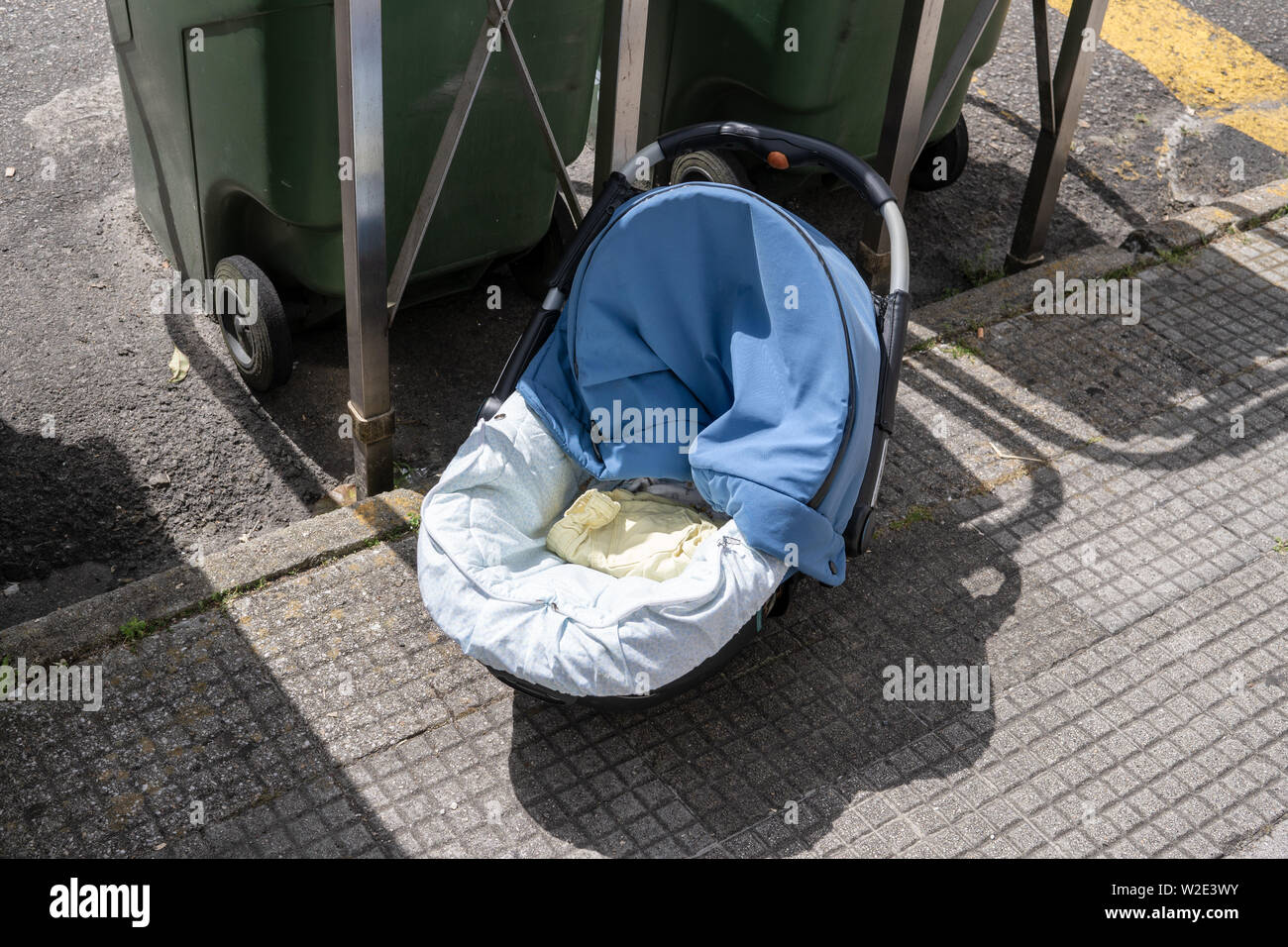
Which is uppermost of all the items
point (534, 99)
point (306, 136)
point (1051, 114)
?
A: point (534, 99)

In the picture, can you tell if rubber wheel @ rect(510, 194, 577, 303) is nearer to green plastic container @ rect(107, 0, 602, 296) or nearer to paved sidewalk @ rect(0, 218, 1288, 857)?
green plastic container @ rect(107, 0, 602, 296)

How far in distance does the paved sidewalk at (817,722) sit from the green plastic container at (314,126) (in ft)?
4.07

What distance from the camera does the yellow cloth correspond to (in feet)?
11.6

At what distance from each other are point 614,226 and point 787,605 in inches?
48.7

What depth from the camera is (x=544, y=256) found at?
17.2 feet

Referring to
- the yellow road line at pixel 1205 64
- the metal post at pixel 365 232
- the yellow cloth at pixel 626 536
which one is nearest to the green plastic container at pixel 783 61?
the metal post at pixel 365 232

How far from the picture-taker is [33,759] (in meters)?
3.25

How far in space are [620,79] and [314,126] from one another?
0.99m

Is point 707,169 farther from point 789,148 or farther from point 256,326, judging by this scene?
point 256,326

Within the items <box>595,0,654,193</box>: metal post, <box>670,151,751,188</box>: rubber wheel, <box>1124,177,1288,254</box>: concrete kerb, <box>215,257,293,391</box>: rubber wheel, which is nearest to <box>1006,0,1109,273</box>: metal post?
<box>1124,177,1288,254</box>: concrete kerb

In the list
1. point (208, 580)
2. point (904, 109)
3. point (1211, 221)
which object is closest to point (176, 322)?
point (208, 580)

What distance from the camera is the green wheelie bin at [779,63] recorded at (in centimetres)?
472

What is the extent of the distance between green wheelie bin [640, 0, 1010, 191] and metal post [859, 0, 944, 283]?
24cm
